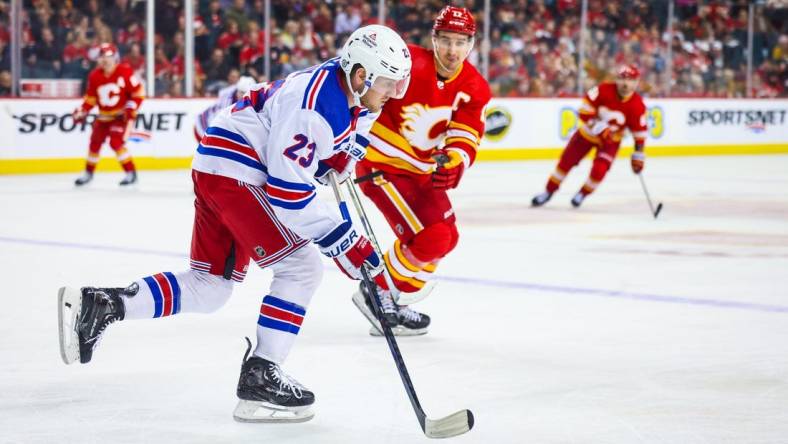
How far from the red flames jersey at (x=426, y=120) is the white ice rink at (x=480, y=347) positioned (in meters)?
0.66

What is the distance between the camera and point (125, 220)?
337 inches

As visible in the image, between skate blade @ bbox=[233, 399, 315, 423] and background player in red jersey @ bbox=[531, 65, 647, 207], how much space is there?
672cm

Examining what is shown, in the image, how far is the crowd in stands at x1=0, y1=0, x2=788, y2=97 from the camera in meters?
12.3

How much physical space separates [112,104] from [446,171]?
281 inches

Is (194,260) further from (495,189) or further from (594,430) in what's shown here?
(495,189)

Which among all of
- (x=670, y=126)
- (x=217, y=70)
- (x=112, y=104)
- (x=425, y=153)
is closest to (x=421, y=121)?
(x=425, y=153)

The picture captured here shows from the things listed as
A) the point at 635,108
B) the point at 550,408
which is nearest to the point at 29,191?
the point at 635,108

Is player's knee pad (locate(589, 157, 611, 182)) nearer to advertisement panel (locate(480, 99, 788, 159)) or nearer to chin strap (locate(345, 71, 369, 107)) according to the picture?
advertisement panel (locate(480, 99, 788, 159))

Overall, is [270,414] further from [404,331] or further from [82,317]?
[404,331]

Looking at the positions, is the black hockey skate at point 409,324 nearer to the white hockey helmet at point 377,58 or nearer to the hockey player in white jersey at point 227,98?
the white hockey helmet at point 377,58

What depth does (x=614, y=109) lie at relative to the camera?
991 centimetres

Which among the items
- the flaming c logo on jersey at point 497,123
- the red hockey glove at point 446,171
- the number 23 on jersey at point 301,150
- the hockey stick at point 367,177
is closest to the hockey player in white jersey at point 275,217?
the number 23 on jersey at point 301,150

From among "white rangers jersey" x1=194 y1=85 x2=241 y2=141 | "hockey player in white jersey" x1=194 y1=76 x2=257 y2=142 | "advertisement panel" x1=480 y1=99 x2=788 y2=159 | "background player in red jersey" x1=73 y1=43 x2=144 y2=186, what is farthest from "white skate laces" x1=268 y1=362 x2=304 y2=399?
"advertisement panel" x1=480 y1=99 x2=788 y2=159

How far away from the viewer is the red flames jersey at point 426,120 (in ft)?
15.9
